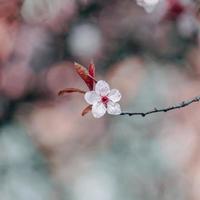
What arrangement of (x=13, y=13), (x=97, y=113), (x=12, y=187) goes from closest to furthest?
(x=97, y=113) → (x=12, y=187) → (x=13, y=13)

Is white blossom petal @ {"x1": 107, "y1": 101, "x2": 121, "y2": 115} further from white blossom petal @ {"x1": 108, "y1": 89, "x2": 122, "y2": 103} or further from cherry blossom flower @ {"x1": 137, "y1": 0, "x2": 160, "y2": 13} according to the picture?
cherry blossom flower @ {"x1": 137, "y1": 0, "x2": 160, "y2": 13}

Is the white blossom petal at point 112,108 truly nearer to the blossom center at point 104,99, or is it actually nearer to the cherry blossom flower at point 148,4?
the blossom center at point 104,99

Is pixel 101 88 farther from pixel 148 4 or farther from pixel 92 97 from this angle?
pixel 148 4

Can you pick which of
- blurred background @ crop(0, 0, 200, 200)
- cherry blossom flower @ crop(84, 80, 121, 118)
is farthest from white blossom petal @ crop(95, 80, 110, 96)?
blurred background @ crop(0, 0, 200, 200)

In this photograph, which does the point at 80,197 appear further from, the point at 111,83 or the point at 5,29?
the point at 5,29

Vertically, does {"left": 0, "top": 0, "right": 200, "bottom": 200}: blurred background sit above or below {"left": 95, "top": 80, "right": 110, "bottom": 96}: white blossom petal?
above

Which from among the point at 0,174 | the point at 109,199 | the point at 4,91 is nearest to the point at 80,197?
the point at 109,199
